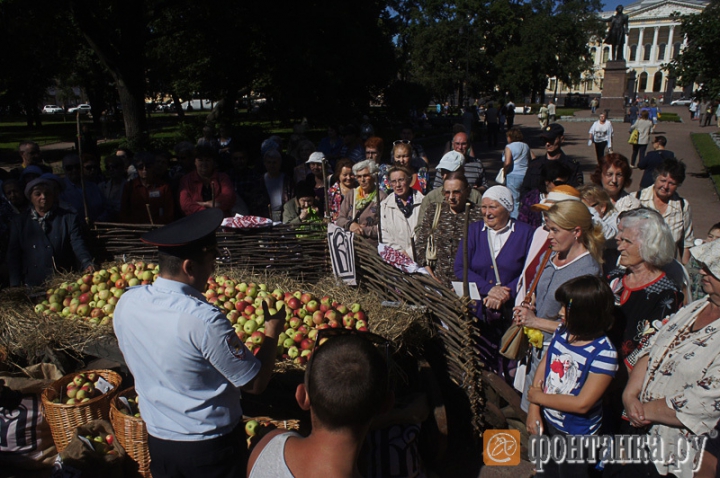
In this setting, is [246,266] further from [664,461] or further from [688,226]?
[688,226]

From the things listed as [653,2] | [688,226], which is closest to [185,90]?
[688,226]

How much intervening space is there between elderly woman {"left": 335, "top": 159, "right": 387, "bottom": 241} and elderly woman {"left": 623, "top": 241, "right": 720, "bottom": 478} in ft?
10.7

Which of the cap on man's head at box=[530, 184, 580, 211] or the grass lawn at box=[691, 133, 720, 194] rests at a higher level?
the cap on man's head at box=[530, 184, 580, 211]

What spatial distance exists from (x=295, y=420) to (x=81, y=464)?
143 cm

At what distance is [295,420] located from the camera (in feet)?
12.2

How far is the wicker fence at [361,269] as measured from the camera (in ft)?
12.9

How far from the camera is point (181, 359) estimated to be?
246cm

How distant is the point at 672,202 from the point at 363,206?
3.30m

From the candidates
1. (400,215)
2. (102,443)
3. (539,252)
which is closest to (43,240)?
(102,443)

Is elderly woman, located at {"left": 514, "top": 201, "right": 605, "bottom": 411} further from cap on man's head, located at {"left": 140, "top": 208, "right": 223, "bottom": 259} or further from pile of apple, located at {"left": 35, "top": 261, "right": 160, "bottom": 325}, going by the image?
pile of apple, located at {"left": 35, "top": 261, "right": 160, "bottom": 325}

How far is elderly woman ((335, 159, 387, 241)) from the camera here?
5.76 m

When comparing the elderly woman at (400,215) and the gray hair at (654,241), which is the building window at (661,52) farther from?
the gray hair at (654,241)

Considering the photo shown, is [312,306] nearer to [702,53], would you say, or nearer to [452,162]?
[452,162]

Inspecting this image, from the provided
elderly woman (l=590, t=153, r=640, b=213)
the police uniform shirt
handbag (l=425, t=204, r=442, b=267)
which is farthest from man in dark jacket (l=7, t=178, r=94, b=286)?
elderly woman (l=590, t=153, r=640, b=213)
